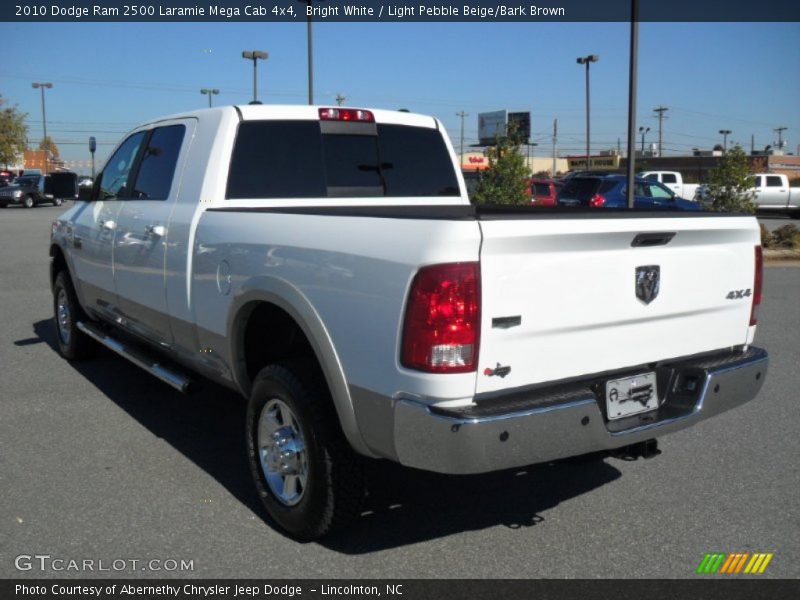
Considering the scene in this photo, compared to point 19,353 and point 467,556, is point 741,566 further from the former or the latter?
point 19,353

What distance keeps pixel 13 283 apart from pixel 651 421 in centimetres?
1132

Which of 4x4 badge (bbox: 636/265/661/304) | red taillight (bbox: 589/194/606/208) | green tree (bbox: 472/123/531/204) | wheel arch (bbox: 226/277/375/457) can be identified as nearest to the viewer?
wheel arch (bbox: 226/277/375/457)

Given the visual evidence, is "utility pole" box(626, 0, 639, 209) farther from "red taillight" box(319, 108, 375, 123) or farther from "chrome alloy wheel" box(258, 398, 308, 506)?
"chrome alloy wheel" box(258, 398, 308, 506)

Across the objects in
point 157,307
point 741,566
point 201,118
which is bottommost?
point 741,566

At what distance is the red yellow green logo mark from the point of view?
3.41 m

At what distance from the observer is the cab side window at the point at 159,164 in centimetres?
495

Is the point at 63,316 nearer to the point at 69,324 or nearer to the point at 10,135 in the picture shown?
the point at 69,324

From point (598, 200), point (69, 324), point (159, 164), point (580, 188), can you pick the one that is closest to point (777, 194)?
point (580, 188)

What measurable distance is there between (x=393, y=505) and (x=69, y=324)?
4.13m

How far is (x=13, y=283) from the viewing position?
484 inches

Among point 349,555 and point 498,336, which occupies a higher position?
point 498,336

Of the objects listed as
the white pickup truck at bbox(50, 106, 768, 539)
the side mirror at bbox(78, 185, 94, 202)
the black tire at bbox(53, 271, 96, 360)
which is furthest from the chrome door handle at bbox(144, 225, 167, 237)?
the black tire at bbox(53, 271, 96, 360)

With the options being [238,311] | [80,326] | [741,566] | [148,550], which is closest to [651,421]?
[741,566]

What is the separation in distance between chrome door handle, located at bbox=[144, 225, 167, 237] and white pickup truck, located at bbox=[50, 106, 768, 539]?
2 centimetres
